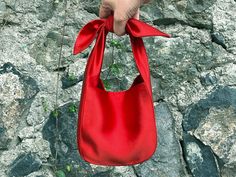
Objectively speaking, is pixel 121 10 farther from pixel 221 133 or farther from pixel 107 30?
pixel 221 133

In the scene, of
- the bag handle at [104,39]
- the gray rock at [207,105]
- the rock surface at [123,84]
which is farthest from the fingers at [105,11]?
the gray rock at [207,105]

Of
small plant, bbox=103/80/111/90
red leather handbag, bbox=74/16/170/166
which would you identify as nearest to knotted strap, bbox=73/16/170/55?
red leather handbag, bbox=74/16/170/166

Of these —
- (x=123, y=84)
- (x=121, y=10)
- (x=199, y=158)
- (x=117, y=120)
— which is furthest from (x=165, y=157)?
(x=121, y=10)

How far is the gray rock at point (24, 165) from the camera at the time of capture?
1489 mm

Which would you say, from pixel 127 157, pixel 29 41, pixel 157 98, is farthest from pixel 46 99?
pixel 127 157

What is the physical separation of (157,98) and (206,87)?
147 millimetres

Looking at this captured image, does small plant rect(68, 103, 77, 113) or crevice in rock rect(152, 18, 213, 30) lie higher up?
crevice in rock rect(152, 18, 213, 30)

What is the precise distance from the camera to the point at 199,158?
1525 mm

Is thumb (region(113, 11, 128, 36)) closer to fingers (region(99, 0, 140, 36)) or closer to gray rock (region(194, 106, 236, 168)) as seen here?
fingers (region(99, 0, 140, 36))

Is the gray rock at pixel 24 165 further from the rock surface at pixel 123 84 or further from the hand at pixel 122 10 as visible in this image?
the hand at pixel 122 10

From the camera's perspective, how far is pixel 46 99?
1.51 metres

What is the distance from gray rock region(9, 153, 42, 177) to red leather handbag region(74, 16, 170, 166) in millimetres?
486

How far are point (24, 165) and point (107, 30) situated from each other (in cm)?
59

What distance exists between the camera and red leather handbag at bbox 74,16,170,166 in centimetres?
104
